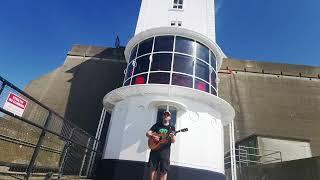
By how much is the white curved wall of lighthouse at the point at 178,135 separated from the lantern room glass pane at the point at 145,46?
2.71 m

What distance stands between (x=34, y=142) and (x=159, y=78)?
19.1 ft

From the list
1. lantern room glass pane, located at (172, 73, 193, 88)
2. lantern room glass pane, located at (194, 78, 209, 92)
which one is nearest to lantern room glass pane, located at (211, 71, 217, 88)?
lantern room glass pane, located at (194, 78, 209, 92)

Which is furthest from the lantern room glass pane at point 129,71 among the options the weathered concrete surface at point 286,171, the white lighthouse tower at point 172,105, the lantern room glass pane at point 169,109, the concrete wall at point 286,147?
the concrete wall at point 286,147

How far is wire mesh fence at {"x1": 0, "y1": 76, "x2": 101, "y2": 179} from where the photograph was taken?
15.3 ft

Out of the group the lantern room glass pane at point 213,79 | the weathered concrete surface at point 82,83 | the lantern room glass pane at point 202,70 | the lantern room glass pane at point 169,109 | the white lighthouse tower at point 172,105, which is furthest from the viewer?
the weathered concrete surface at point 82,83

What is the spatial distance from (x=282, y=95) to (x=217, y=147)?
11.6 metres

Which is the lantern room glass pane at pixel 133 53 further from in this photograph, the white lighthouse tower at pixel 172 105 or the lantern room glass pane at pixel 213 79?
the lantern room glass pane at pixel 213 79

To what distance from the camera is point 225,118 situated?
1218cm

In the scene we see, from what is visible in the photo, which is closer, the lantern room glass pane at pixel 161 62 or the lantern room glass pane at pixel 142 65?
the lantern room glass pane at pixel 161 62

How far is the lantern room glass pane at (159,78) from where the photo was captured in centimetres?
1094

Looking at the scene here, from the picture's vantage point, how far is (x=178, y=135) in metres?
9.70

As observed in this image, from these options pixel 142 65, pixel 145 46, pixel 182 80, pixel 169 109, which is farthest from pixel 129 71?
pixel 169 109

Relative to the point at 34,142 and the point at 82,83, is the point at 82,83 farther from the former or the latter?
the point at 34,142

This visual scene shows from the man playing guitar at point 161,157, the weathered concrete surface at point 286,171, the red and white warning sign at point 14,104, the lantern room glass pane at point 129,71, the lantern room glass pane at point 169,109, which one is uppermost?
the lantern room glass pane at point 129,71
